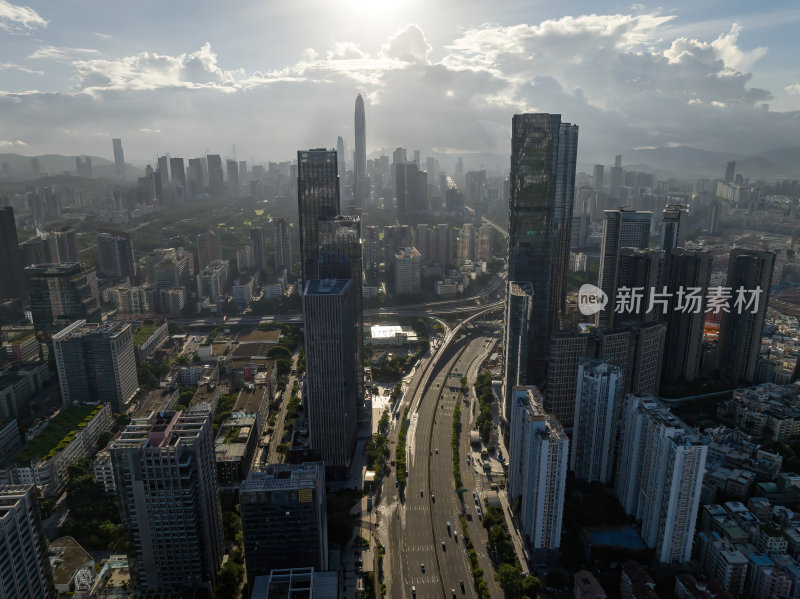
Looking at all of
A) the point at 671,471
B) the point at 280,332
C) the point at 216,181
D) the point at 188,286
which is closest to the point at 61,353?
the point at 280,332

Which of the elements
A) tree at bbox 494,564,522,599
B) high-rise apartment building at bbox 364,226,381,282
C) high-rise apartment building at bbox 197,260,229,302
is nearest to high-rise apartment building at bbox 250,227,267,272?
high-rise apartment building at bbox 197,260,229,302

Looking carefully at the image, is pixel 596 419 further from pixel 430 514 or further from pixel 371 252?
pixel 371 252

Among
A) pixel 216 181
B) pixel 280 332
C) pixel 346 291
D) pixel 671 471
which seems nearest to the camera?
pixel 671 471

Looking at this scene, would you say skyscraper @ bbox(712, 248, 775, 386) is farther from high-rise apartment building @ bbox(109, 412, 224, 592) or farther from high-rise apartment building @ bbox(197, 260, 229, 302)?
high-rise apartment building @ bbox(197, 260, 229, 302)

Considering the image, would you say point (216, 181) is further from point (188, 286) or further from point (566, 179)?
point (566, 179)

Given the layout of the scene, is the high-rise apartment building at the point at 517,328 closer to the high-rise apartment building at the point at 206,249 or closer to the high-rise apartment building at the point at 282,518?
the high-rise apartment building at the point at 282,518

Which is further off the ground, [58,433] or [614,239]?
[614,239]

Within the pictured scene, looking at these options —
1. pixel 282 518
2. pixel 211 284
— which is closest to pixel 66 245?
pixel 211 284
